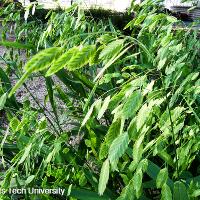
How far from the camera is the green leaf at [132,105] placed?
678 millimetres

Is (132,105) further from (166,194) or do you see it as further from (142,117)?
(166,194)

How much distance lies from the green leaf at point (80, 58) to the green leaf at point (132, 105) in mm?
119

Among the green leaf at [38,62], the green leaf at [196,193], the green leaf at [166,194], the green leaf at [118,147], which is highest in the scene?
the green leaf at [38,62]

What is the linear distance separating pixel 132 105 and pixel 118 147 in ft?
0.27

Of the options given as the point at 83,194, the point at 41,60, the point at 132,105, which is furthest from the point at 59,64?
the point at 83,194

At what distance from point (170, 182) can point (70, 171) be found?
0.47 m

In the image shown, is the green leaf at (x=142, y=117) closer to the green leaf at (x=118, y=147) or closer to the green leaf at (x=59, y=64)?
the green leaf at (x=118, y=147)

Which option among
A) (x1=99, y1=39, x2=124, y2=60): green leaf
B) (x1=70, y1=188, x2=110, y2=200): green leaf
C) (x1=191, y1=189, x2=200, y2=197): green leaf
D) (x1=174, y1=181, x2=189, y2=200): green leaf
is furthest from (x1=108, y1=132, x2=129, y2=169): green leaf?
(x1=70, y1=188, x2=110, y2=200): green leaf

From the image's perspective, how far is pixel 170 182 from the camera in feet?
4.05

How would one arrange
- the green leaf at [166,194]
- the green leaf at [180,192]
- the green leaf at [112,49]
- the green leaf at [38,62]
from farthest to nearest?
1. the green leaf at [180,192]
2. the green leaf at [166,194]
3. the green leaf at [112,49]
4. the green leaf at [38,62]

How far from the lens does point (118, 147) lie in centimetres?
70

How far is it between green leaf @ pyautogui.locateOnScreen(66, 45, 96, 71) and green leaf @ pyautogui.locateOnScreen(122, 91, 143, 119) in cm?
12

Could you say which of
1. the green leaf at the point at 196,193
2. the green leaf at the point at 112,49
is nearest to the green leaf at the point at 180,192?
the green leaf at the point at 196,193

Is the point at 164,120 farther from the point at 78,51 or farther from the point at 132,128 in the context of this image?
the point at 78,51
